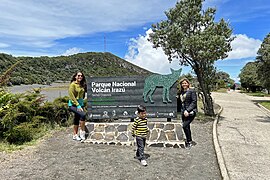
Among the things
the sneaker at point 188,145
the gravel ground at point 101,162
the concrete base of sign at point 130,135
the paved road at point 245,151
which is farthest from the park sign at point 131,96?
the paved road at point 245,151

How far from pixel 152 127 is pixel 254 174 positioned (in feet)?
10.1

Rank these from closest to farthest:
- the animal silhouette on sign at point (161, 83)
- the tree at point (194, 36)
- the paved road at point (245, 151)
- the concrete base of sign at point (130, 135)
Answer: the paved road at point (245, 151) < the concrete base of sign at point (130, 135) < the animal silhouette on sign at point (161, 83) < the tree at point (194, 36)

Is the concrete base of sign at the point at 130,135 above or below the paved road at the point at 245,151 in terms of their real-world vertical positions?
above

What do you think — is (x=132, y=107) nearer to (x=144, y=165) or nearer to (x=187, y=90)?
(x=187, y=90)

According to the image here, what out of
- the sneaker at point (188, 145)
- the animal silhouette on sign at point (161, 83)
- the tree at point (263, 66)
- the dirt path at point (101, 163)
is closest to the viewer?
the dirt path at point (101, 163)

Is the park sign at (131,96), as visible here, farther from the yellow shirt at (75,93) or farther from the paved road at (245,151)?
the paved road at (245,151)

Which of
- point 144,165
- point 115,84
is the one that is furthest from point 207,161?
point 115,84

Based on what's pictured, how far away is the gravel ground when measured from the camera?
16.6 ft

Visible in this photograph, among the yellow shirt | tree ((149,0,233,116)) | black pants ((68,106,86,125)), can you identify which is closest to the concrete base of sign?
black pants ((68,106,86,125))

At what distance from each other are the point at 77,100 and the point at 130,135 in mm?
1817

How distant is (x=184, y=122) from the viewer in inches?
281

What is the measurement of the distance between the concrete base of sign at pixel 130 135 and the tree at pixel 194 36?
5.09 meters

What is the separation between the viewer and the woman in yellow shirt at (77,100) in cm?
736

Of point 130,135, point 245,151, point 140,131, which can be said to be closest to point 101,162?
point 140,131
